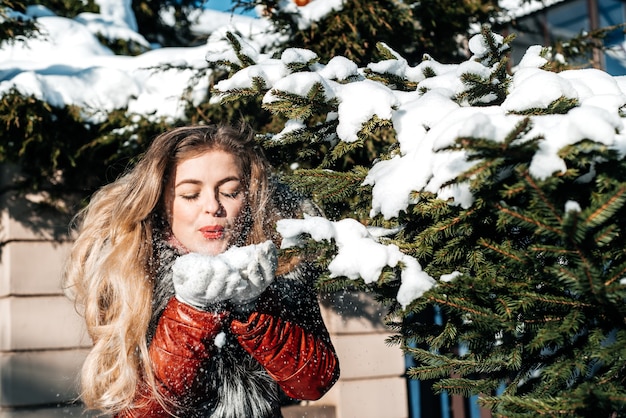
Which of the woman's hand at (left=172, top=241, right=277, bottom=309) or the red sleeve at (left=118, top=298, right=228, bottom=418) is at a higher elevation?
the woman's hand at (left=172, top=241, right=277, bottom=309)

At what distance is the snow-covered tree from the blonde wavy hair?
1.92 ft

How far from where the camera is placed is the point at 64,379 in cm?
440

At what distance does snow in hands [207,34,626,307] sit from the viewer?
4.67ft

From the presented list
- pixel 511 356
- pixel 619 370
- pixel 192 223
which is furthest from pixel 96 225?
pixel 619 370

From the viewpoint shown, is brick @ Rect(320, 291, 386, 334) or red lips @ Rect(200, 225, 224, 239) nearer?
red lips @ Rect(200, 225, 224, 239)

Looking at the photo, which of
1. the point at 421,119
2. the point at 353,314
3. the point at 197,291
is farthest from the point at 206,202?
the point at 353,314

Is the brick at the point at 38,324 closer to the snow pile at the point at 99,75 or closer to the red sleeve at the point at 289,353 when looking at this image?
the snow pile at the point at 99,75

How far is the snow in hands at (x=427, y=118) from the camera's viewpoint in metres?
1.42

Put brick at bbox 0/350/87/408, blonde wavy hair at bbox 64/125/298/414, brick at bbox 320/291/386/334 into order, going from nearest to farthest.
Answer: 1. blonde wavy hair at bbox 64/125/298/414
2. brick at bbox 0/350/87/408
3. brick at bbox 320/291/386/334

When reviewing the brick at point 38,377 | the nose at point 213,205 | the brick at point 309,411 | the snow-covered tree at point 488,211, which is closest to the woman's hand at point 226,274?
the snow-covered tree at point 488,211

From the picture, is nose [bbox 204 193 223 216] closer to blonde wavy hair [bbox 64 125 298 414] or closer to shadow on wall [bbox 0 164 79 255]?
blonde wavy hair [bbox 64 125 298 414]

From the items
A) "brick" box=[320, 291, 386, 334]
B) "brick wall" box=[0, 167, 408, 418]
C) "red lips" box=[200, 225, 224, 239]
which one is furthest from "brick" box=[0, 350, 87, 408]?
"red lips" box=[200, 225, 224, 239]

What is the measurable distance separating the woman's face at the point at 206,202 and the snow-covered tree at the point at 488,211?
1.59ft

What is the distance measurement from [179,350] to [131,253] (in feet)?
1.69
